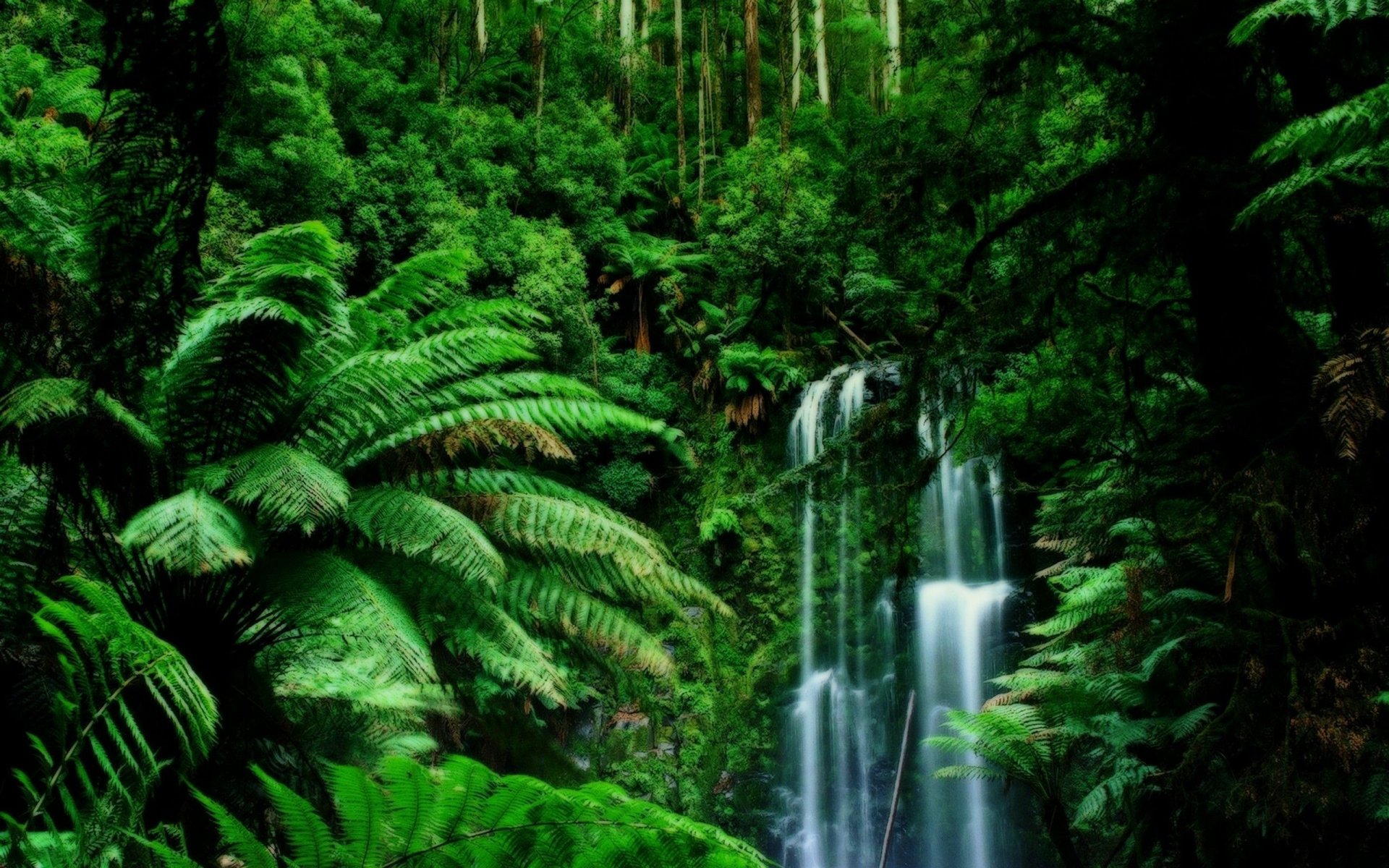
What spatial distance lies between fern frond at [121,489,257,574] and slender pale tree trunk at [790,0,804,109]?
14077 mm

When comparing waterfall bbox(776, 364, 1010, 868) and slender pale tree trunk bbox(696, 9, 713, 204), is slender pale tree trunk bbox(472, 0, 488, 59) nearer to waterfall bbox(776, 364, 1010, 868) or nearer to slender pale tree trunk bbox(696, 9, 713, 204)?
slender pale tree trunk bbox(696, 9, 713, 204)

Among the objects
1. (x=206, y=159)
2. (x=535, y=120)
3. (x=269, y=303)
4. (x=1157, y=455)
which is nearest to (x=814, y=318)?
Result: (x=535, y=120)

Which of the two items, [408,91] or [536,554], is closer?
[536,554]

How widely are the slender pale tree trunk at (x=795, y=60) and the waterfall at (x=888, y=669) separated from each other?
793 centimetres

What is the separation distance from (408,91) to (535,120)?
69.2 inches

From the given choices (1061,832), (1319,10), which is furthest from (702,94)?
(1319,10)

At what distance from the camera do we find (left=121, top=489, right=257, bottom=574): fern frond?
8.99 ft

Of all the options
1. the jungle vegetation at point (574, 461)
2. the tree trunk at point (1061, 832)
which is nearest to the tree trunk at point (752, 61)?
the jungle vegetation at point (574, 461)

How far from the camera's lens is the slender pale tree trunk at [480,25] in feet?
43.0

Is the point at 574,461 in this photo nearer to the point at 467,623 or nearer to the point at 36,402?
the point at 467,623

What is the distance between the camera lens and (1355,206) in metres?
2.57

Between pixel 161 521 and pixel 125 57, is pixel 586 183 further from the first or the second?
pixel 125 57

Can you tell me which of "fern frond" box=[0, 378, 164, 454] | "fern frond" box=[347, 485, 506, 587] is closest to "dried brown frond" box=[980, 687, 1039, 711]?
"fern frond" box=[347, 485, 506, 587]

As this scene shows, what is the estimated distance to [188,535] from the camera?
2.80 m
